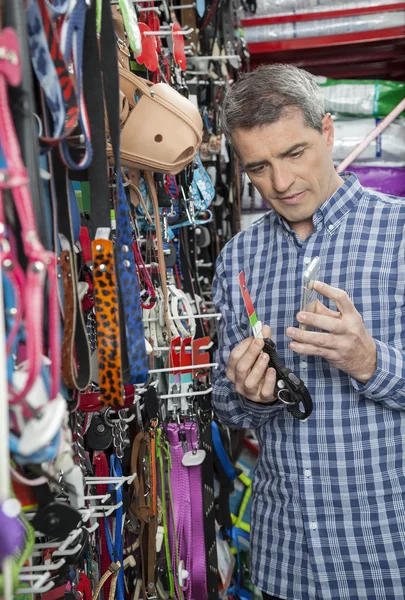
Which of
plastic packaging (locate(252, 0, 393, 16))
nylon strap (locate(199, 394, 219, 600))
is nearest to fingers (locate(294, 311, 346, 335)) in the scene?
nylon strap (locate(199, 394, 219, 600))

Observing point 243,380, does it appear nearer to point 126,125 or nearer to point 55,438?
point 126,125

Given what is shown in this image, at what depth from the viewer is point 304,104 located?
4.70 feet

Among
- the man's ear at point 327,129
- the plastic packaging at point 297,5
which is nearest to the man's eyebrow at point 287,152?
the man's ear at point 327,129

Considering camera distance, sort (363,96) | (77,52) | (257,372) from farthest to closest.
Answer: (363,96)
(257,372)
(77,52)

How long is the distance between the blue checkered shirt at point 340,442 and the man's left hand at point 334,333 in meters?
0.15

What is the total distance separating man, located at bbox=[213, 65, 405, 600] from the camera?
4.60 ft

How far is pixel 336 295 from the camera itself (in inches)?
43.4

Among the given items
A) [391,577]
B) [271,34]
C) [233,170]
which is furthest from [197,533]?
[271,34]

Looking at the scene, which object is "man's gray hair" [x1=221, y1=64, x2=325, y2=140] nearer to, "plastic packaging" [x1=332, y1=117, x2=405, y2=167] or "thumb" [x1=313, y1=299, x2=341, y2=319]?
"thumb" [x1=313, y1=299, x2=341, y2=319]

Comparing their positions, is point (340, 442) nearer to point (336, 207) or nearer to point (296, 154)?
point (336, 207)

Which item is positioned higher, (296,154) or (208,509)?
(296,154)

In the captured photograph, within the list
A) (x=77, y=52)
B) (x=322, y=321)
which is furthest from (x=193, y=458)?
(x=77, y=52)

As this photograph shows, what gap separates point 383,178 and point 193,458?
7.23ft

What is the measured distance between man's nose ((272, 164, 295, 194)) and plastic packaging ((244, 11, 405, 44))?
2.07 m
